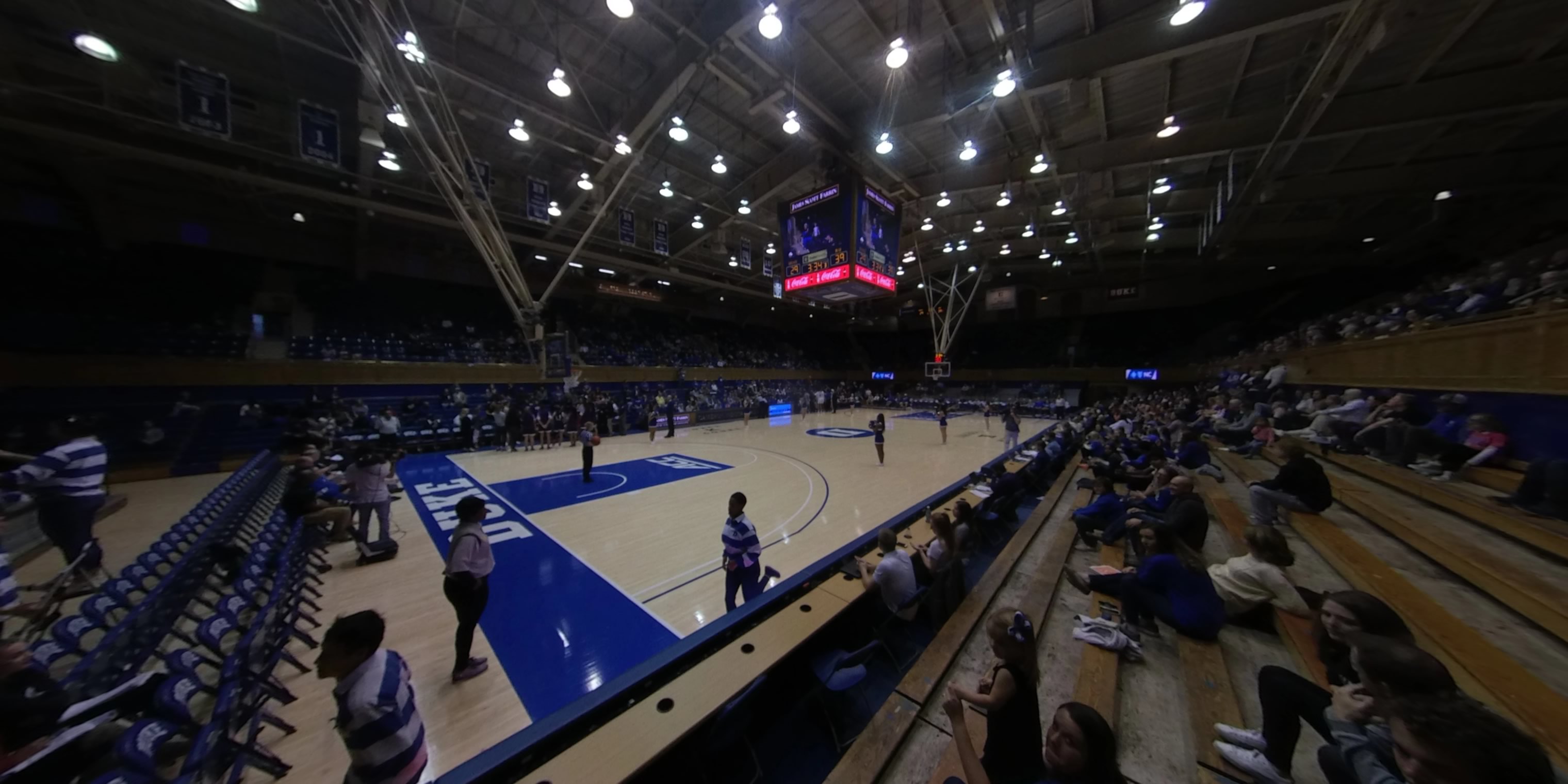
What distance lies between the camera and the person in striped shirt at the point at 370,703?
177 centimetres

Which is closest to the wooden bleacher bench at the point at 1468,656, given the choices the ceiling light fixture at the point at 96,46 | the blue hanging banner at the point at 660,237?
the blue hanging banner at the point at 660,237

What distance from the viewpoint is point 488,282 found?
65.5 feet

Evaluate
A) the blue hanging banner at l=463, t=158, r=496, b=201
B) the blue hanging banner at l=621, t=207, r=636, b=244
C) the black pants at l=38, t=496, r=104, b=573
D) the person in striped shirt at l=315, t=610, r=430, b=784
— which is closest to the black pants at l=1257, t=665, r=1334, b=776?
the person in striped shirt at l=315, t=610, r=430, b=784

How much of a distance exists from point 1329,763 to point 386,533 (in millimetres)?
8386

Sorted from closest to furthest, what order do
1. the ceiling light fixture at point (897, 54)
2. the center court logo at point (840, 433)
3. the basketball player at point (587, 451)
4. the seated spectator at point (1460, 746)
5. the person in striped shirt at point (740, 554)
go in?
the seated spectator at point (1460, 746), the person in striped shirt at point (740, 554), the ceiling light fixture at point (897, 54), the basketball player at point (587, 451), the center court logo at point (840, 433)

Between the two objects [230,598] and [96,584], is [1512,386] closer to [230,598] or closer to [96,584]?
[230,598]

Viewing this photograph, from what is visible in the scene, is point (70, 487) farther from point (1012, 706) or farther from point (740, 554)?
point (1012, 706)

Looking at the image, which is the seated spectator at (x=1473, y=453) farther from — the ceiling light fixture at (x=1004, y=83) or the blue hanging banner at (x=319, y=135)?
the blue hanging banner at (x=319, y=135)

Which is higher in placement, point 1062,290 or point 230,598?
Result: point 1062,290

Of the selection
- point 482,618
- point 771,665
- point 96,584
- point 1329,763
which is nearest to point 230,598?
point 482,618

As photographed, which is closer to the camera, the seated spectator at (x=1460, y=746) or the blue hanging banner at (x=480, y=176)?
the seated spectator at (x=1460, y=746)

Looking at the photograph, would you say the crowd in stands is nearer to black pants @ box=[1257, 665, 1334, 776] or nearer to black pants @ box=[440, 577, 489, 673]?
black pants @ box=[1257, 665, 1334, 776]

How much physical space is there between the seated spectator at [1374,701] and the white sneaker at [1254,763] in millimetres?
254

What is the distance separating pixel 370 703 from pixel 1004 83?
910 centimetres
